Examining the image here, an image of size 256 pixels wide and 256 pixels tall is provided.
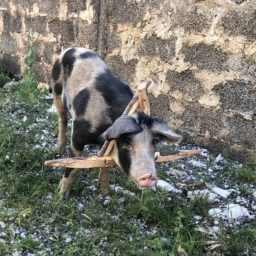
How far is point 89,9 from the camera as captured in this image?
18.9 feet

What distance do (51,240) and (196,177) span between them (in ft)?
5.29

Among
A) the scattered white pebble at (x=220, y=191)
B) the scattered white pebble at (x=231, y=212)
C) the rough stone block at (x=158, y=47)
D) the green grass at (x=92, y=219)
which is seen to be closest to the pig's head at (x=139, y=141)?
the green grass at (x=92, y=219)

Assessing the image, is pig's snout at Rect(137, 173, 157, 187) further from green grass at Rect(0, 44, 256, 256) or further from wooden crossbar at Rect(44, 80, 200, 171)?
green grass at Rect(0, 44, 256, 256)

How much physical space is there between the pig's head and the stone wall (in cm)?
184

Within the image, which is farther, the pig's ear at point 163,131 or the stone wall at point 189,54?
the stone wall at point 189,54

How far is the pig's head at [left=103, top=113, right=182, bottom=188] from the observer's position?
270 cm

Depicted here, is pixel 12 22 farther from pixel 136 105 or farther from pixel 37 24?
pixel 136 105

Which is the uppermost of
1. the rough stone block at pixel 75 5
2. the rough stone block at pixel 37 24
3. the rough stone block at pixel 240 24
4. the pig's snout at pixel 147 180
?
the rough stone block at pixel 240 24

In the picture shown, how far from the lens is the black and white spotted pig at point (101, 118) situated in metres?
2.76

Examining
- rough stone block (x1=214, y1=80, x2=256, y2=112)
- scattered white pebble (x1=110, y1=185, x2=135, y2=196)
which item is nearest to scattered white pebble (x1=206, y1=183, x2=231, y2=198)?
scattered white pebble (x1=110, y1=185, x2=135, y2=196)

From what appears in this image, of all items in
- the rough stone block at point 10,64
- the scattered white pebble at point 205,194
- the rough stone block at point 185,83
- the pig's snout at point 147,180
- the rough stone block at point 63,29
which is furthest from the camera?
the rough stone block at point 10,64

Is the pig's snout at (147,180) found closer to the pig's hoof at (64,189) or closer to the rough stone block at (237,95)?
the pig's hoof at (64,189)

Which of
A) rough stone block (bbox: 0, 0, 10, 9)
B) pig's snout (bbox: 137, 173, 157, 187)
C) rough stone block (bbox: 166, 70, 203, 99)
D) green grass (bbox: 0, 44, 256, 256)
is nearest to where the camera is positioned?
pig's snout (bbox: 137, 173, 157, 187)

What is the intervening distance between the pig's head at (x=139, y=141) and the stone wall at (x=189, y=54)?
6.02ft
